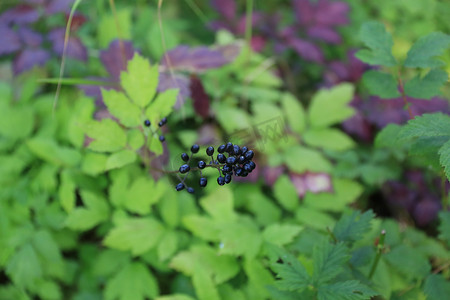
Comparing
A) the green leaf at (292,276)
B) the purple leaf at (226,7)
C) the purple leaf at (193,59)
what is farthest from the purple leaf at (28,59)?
the green leaf at (292,276)

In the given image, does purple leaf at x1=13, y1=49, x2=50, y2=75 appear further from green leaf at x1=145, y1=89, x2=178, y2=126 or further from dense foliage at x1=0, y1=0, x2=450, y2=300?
green leaf at x1=145, y1=89, x2=178, y2=126

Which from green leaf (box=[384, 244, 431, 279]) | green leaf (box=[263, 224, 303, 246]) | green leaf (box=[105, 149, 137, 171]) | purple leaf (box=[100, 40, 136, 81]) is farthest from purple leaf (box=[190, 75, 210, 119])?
green leaf (box=[384, 244, 431, 279])

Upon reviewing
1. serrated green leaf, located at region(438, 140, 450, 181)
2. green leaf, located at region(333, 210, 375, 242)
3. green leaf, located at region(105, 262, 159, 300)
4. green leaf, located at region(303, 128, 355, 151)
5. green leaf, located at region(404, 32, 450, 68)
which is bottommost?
green leaf, located at region(105, 262, 159, 300)

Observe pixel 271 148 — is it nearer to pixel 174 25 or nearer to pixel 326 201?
pixel 326 201

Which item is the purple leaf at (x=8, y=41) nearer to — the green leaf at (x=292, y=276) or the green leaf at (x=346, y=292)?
the green leaf at (x=292, y=276)

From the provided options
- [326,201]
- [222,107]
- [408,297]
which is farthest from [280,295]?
[222,107]

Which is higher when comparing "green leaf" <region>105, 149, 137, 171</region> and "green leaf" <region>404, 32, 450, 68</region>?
"green leaf" <region>404, 32, 450, 68</region>
